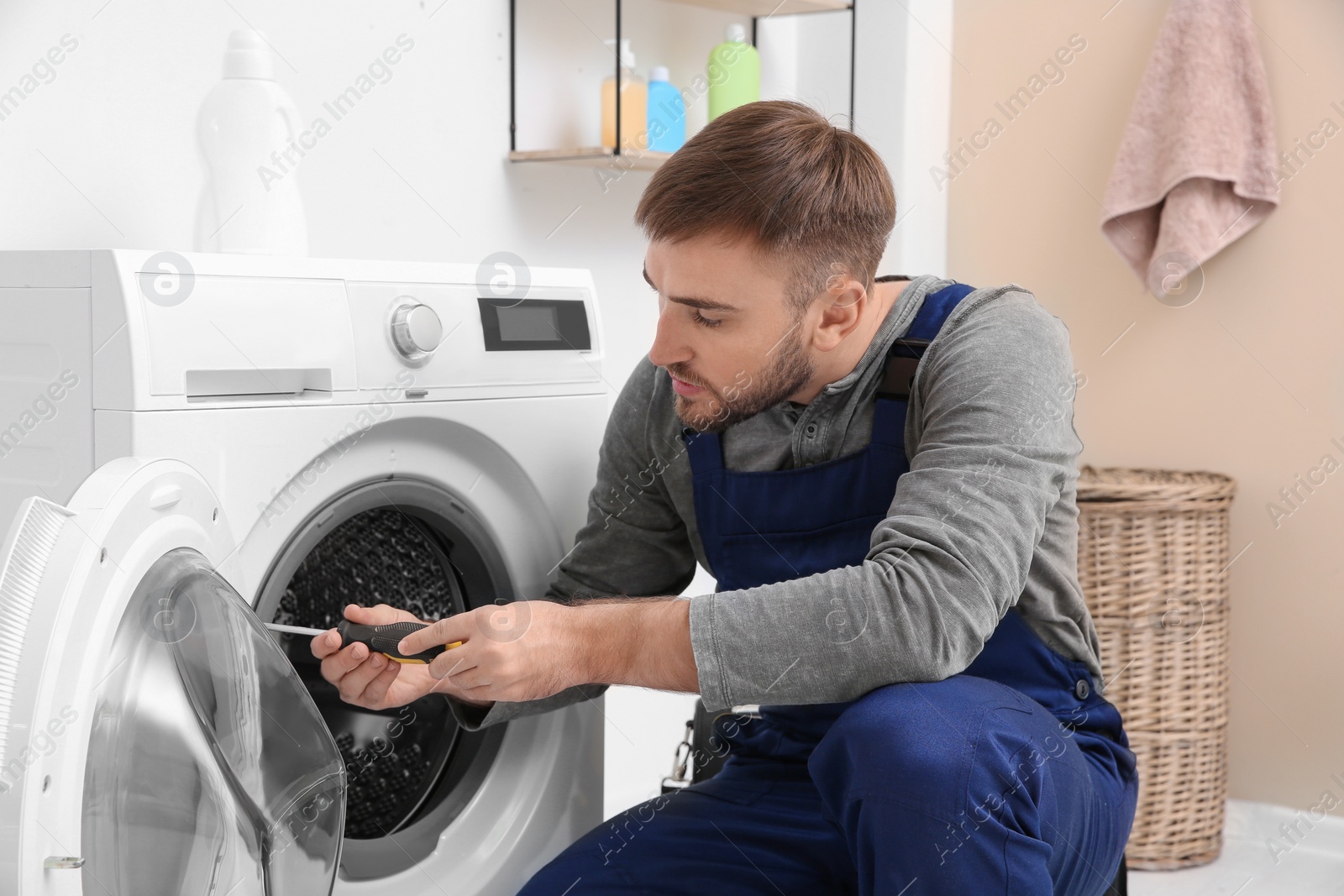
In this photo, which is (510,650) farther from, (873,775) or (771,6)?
(771,6)

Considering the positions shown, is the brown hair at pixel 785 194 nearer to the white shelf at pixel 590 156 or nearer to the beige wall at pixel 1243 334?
the white shelf at pixel 590 156

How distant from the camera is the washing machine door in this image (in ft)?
2.06

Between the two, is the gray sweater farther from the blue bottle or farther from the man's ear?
the blue bottle

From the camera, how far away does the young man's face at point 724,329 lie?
106cm

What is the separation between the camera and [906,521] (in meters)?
0.96

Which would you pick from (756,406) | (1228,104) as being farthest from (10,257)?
(1228,104)

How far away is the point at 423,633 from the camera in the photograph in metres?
0.97

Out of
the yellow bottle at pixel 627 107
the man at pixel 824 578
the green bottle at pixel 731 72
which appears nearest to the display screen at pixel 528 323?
the man at pixel 824 578

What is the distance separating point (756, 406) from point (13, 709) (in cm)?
67

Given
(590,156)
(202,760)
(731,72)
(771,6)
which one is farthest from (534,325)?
(771,6)

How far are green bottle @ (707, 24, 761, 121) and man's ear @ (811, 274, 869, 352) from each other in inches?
37.3

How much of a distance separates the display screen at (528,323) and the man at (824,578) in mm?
103

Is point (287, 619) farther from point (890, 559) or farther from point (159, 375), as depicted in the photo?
point (890, 559)

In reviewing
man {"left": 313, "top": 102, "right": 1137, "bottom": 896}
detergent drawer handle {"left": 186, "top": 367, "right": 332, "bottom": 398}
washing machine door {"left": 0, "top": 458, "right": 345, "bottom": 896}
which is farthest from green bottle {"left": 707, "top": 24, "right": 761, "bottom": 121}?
washing machine door {"left": 0, "top": 458, "right": 345, "bottom": 896}
